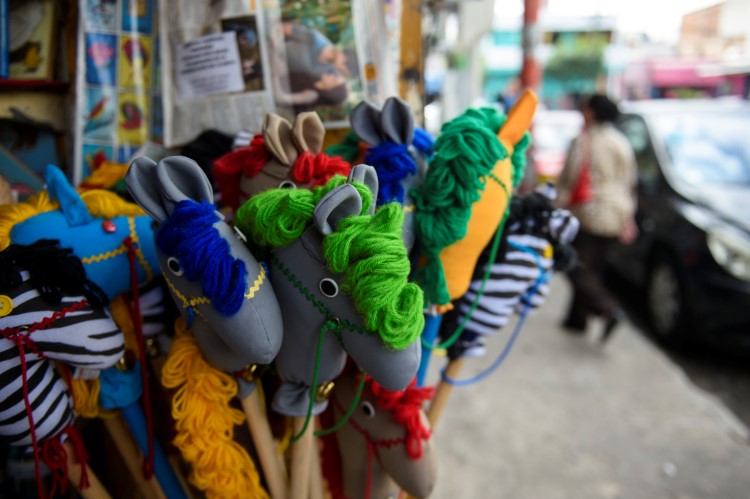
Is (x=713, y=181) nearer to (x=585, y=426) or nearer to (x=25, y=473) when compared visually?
(x=585, y=426)

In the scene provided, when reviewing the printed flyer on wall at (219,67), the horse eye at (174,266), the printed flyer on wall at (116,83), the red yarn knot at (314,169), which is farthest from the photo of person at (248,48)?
the horse eye at (174,266)

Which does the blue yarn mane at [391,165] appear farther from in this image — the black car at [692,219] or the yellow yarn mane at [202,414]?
the black car at [692,219]

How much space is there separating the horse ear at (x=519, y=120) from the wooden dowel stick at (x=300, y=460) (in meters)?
0.73

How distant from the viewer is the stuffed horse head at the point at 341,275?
74 cm

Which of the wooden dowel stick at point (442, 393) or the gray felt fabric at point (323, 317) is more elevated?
the gray felt fabric at point (323, 317)

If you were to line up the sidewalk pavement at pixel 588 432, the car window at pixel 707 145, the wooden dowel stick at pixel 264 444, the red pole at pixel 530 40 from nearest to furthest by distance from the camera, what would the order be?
the wooden dowel stick at pixel 264 444 → the sidewalk pavement at pixel 588 432 → the car window at pixel 707 145 → the red pole at pixel 530 40

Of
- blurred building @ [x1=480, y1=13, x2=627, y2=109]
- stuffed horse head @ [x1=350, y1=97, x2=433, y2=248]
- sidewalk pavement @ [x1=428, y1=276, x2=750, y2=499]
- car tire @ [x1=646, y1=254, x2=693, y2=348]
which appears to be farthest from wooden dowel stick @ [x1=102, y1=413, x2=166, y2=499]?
blurred building @ [x1=480, y1=13, x2=627, y2=109]

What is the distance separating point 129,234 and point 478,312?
2.61ft

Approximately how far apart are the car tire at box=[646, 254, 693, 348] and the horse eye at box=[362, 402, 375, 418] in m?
2.81

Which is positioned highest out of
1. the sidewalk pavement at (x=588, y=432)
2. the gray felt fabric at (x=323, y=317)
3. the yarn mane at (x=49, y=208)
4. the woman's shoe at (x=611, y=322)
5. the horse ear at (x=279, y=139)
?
the horse ear at (x=279, y=139)

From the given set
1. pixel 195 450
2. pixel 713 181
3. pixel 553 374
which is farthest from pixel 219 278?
pixel 713 181

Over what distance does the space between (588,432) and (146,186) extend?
2.51 metres

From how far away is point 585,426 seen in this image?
8.65ft

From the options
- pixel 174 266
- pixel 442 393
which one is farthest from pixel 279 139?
pixel 442 393
